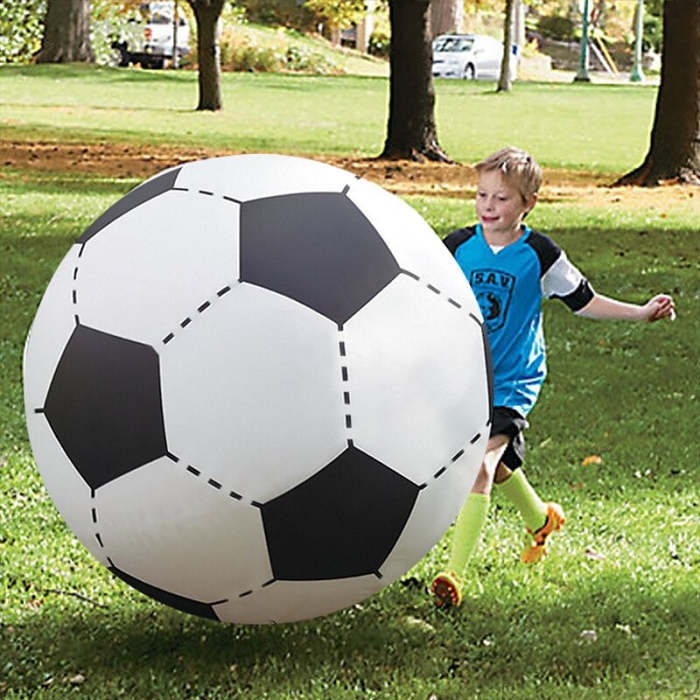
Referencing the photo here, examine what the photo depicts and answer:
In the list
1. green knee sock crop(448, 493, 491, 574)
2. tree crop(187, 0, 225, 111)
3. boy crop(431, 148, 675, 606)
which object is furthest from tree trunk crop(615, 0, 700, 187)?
green knee sock crop(448, 493, 491, 574)

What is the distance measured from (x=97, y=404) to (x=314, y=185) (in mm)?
945

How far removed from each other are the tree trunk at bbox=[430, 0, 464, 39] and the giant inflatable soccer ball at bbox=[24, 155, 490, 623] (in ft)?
172

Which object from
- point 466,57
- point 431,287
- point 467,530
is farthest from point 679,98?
point 466,57

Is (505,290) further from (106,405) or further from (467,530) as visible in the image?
(106,405)

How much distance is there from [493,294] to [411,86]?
14655 mm

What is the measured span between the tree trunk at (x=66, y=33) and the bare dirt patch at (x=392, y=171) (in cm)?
1816

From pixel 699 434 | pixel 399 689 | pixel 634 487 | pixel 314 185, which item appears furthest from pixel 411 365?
pixel 699 434

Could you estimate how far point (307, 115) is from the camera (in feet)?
95.3

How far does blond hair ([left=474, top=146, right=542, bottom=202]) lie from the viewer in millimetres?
4926

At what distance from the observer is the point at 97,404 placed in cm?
402

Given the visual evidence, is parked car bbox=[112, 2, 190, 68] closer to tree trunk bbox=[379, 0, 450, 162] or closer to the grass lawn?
tree trunk bbox=[379, 0, 450, 162]

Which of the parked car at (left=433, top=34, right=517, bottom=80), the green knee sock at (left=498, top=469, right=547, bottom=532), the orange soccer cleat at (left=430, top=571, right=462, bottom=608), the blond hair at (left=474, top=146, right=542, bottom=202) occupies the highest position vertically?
Result: the blond hair at (left=474, top=146, right=542, bottom=202)

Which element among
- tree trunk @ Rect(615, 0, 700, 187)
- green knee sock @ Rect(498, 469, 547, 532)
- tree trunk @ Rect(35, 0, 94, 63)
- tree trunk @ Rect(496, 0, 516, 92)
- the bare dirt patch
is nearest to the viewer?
green knee sock @ Rect(498, 469, 547, 532)

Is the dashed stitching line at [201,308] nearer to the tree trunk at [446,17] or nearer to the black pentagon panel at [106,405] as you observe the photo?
the black pentagon panel at [106,405]
